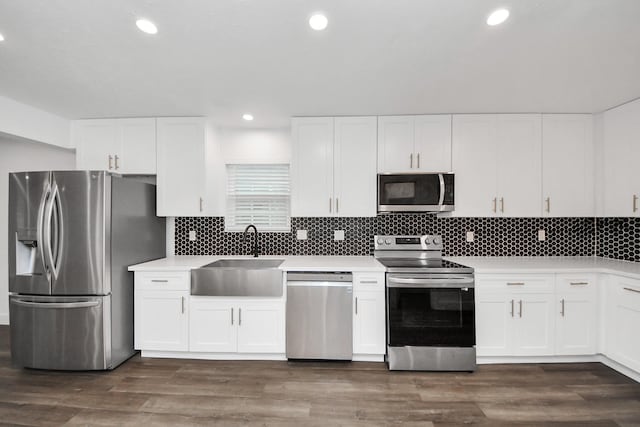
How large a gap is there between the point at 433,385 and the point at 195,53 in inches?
121

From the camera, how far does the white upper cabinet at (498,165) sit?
304cm

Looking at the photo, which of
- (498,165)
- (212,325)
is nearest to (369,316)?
(212,325)

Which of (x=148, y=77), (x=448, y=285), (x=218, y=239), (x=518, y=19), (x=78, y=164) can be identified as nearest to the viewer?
(x=518, y=19)

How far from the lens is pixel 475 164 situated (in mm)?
3078

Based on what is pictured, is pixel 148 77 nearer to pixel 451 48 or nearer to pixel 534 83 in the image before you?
pixel 451 48

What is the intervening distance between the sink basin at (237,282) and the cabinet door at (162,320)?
0.70ft

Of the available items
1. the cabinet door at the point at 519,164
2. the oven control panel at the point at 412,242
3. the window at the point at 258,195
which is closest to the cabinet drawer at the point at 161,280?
the window at the point at 258,195

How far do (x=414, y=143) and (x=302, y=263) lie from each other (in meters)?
1.74

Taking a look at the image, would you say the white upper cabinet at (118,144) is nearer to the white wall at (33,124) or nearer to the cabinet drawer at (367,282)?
the white wall at (33,124)

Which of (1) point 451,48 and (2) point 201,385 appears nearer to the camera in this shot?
(1) point 451,48

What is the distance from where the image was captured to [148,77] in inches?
89.3

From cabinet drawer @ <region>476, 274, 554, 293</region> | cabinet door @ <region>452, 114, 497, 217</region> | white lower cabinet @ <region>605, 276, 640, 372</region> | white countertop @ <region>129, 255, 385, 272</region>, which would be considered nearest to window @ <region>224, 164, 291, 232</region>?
white countertop @ <region>129, 255, 385, 272</region>

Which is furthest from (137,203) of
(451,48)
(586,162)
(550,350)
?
(586,162)

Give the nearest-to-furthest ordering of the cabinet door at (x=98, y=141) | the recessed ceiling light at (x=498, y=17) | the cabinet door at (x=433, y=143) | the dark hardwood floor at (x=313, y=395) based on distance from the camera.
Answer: the recessed ceiling light at (x=498, y=17) < the dark hardwood floor at (x=313, y=395) < the cabinet door at (x=433, y=143) < the cabinet door at (x=98, y=141)
